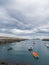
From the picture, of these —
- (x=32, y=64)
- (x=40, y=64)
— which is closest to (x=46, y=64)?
(x=40, y=64)

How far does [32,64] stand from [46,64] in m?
6.34

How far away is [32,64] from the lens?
54.2 m

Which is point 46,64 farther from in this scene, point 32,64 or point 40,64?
point 32,64

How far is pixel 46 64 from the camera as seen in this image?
5562 cm

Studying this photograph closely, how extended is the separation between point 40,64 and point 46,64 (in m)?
2.75

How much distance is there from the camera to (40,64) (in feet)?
181

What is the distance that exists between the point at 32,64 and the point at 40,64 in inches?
141
